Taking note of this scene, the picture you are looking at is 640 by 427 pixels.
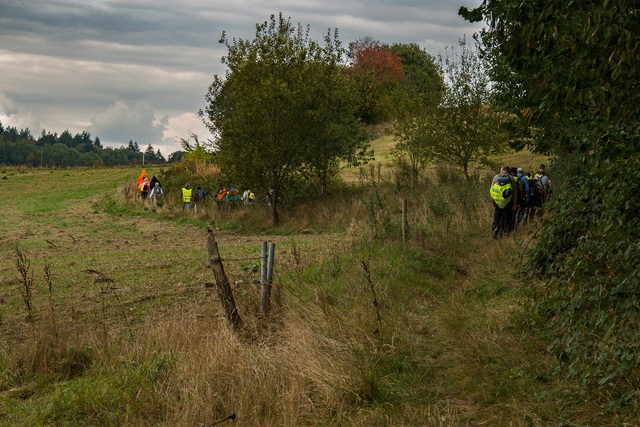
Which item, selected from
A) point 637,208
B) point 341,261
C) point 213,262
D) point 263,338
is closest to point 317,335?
point 263,338

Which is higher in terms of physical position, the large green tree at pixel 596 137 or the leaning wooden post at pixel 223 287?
the large green tree at pixel 596 137

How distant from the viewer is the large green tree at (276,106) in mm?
27109

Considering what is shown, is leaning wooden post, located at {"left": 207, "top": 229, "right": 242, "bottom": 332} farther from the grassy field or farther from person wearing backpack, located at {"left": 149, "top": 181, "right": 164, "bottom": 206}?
person wearing backpack, located at {"left": 149, "top": 181, "right": 164, "bottom": 206}

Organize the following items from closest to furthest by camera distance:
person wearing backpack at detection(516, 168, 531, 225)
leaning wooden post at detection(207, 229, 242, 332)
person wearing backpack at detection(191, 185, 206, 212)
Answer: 1. leaning wooden post at detection(207, 229, 242, 332)
2. person wearing backpack at detection(516, 168, 531, 225)
3. person wearing backpack at detection(191, 185, 206, 212)

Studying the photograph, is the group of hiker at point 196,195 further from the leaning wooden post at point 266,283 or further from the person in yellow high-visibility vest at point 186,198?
the leaning wooden post at point 266,283

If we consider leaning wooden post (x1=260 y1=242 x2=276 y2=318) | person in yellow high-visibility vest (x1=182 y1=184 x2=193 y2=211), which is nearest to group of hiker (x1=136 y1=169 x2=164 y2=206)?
person in yellow high-visibility vest (x1=182 y1=184 x2=193 y2=211)

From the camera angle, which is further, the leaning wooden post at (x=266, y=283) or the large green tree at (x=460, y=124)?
the large green tree at (x=460, y=124)

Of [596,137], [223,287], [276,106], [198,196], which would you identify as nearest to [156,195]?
[198,196]

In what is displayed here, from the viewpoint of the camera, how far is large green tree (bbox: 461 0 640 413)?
15.1 feet

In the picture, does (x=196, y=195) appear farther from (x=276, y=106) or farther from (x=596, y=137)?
(x=596, y=137)

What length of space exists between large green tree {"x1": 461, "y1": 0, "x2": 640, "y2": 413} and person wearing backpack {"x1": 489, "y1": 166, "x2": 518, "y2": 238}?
32.7 feet

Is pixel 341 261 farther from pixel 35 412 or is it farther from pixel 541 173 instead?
pixel 541 173

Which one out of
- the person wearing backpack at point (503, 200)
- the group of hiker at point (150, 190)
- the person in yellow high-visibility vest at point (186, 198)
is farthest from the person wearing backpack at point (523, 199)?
the group of hiker at point (150, 190)

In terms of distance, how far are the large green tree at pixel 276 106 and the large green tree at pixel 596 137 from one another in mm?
20966
